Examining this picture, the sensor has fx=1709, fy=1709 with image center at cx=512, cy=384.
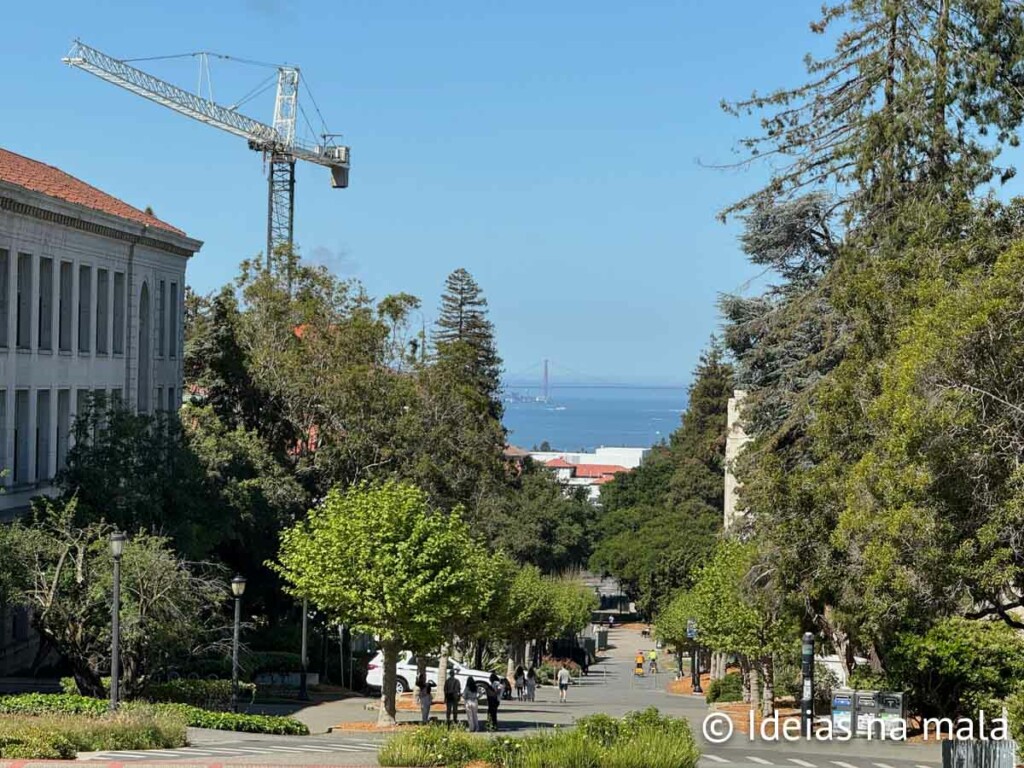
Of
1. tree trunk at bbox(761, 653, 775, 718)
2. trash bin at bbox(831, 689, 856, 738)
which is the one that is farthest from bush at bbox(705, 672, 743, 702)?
trash bin at bbox(831, 689, 856, 738)

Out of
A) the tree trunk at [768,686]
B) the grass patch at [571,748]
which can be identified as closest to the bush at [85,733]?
the grass patch at [571,748]

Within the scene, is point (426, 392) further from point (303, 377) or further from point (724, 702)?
point (724, 702)

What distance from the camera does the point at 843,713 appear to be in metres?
30.9

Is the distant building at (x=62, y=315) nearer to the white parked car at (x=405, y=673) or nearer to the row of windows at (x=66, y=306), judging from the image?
the row of windows at (x=66, y=306)

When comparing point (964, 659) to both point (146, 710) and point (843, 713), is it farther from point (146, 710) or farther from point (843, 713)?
point (146, 710)

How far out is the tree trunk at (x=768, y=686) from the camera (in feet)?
145

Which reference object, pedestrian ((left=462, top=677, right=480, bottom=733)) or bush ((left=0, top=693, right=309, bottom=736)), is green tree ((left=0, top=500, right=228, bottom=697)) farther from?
pedestrian ((left=462, top=677, right=480, bottom=733))

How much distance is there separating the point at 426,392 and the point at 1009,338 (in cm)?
4387

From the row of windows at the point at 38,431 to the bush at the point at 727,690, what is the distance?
71.1 ft

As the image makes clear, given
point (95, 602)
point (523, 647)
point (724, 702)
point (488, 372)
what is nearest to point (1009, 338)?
point (95, 602)

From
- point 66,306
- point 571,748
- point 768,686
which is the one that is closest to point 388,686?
point 768,686

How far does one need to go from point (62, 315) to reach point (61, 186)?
4.41 meters

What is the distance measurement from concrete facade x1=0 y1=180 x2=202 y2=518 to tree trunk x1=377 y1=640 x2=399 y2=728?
11020mm

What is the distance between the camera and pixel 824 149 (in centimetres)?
4053
